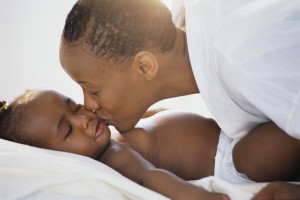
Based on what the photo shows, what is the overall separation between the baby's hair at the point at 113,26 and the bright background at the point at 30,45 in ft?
3.03

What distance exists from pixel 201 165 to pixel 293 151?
24 centimetres

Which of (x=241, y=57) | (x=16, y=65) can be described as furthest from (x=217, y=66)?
(x=16, y=65)

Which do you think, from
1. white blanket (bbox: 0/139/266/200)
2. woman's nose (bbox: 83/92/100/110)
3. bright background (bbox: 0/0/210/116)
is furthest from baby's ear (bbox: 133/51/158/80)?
bright background (bbox: 0/0/210/116)

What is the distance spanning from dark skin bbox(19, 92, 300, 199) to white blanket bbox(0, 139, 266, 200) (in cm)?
10

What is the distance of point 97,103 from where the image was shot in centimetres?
108

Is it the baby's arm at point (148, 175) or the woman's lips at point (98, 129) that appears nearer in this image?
Answer: the baby's arm at point (148, 175)

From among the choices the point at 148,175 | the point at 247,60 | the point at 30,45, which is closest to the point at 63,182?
the point at 148,175

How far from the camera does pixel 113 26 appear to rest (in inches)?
38.2

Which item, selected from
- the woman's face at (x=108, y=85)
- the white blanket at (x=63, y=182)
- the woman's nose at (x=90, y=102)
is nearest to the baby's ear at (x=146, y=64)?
the woman's face at (x=108, y=85)

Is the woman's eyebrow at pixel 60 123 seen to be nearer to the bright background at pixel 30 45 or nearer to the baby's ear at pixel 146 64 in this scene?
the baby's ear at pixel 146 64

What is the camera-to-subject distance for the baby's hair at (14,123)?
1048mm

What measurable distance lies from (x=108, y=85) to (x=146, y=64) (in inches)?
4.2

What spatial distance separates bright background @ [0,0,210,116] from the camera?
186 centimetres

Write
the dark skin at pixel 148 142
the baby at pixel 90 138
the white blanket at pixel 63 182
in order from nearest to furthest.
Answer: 1. the white blanket at pixel 63 182
2. the dark skin at pixel 148 142
3. the baby at pixel 90 138
